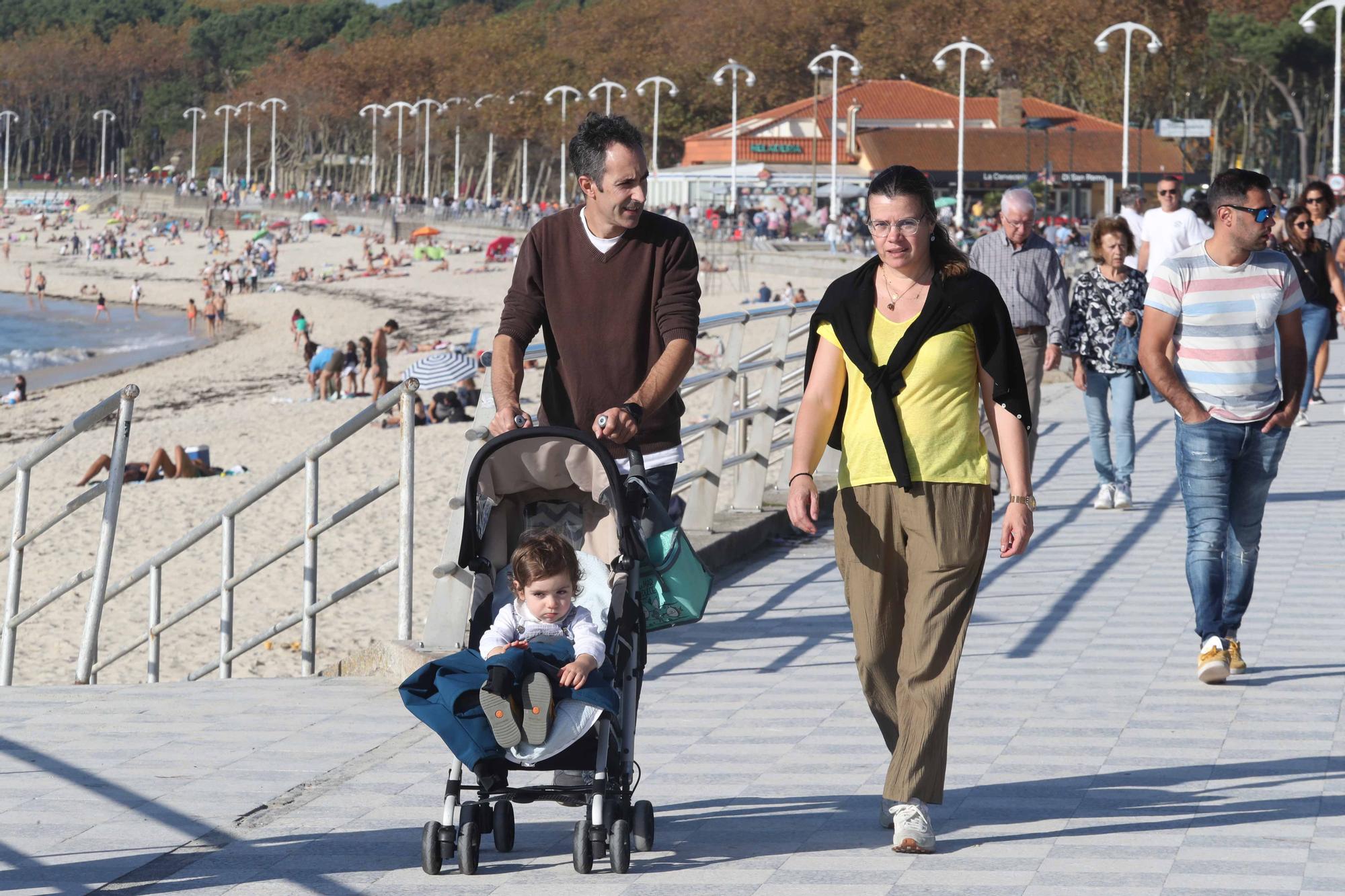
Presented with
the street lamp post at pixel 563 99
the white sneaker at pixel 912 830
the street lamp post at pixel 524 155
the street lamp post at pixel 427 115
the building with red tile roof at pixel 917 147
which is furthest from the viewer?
the street lamp post at pixel 524 155

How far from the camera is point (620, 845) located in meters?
4.15

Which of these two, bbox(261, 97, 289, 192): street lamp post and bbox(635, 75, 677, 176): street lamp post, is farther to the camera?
bbox(261, 97, 289, 192): street lamp post

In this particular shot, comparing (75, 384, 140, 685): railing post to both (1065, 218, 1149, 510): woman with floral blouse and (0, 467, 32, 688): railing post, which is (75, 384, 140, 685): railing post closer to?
(0, 467, 32, 688): railing post

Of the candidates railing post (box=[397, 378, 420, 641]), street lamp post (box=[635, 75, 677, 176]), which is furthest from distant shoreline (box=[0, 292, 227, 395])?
railing post (box=[397, 378, 420, 641])

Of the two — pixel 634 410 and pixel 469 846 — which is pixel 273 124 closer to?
pixel 634 410

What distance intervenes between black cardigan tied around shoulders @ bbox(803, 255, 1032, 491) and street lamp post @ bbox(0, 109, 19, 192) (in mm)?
151706

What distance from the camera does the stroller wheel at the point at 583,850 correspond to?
13.7 ft

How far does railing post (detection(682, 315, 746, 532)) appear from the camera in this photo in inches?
352

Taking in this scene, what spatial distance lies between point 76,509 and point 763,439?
3.58 m

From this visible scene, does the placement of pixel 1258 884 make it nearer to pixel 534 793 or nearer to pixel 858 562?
pixel 858 562

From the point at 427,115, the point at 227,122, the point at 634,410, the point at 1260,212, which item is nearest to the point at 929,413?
the point at 634,410

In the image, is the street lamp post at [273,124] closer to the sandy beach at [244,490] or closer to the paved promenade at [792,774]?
the sandy beach at [244,490]

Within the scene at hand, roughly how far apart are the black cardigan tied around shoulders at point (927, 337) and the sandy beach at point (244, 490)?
6742 millimetres

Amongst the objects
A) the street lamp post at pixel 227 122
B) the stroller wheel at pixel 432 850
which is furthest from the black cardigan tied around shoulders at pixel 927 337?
the street lamp post at pixel 227 122
